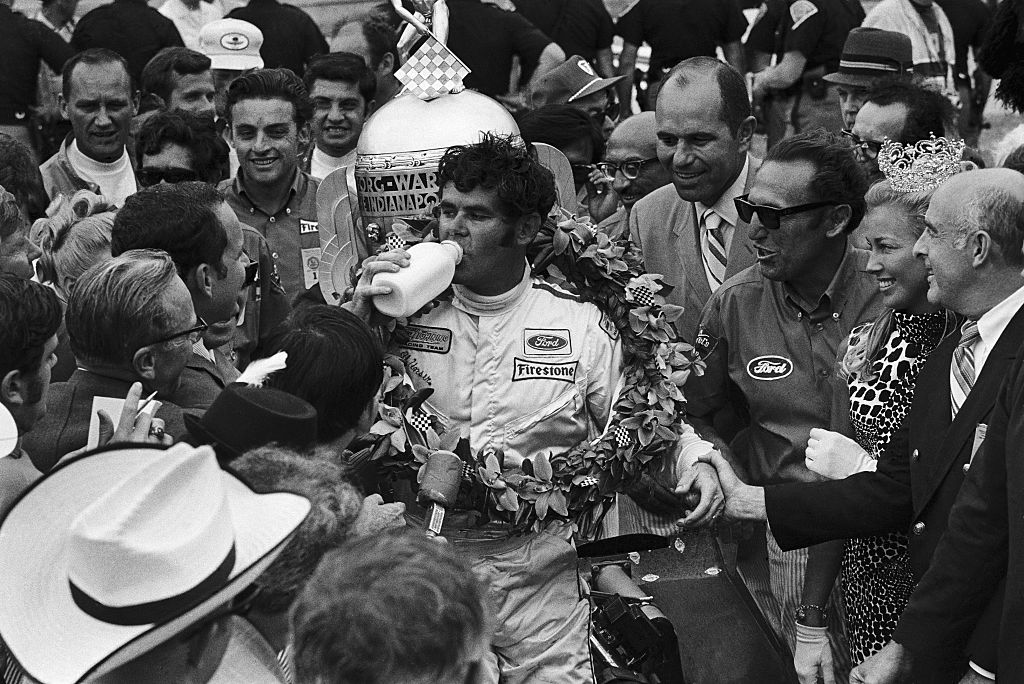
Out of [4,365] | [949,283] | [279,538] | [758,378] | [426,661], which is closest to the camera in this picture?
[426,661]

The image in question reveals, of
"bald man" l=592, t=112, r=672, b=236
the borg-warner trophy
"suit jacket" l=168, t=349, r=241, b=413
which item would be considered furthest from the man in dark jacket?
"suit jacket" l=168, t=349, r=241, b=413

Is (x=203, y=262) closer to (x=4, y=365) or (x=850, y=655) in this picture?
(x=4, y=365)

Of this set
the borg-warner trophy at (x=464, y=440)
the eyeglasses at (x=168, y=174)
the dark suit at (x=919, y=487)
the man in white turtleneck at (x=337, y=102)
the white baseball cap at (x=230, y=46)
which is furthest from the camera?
the white baseball cap at (x=230, y=46)

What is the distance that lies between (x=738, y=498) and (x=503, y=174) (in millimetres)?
1251

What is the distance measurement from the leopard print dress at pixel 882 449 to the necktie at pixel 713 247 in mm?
1351

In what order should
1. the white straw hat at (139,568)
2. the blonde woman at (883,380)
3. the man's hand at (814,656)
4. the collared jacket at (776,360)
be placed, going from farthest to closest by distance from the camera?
the collared jacket at (776,360), the man's hand at (814,656), the blonde woman at (883,380), the white straw hat at (139,568)

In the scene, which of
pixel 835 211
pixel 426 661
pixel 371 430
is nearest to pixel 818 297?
pixel 835 211

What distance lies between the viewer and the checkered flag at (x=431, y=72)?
459 cm

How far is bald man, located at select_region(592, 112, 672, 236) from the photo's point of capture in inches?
262

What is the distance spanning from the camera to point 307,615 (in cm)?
215

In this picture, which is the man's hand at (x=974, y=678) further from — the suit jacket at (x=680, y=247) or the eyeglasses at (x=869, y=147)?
the eyeglasses at (x=869, y=147)

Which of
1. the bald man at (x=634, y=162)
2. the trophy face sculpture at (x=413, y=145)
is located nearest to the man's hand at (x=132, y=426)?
the trophy face sculpture at (x=413, y=145)

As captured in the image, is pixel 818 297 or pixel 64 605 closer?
pixel 64 605

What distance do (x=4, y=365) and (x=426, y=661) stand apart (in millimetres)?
1906
